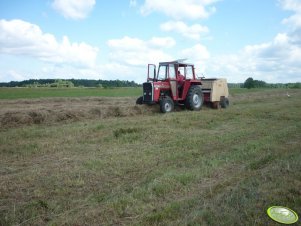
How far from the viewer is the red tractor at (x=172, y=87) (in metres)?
15.3

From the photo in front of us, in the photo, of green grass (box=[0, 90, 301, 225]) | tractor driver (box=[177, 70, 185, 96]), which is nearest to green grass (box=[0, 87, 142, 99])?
tractor driver (box=[177, 70, 185, 96])

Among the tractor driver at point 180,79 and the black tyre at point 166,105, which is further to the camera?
the tractor driver at point 180,79

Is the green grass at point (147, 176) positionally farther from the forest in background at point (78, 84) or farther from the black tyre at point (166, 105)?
the forest in background at point (78, 84)

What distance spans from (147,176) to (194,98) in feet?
36.3

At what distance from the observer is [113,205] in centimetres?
461

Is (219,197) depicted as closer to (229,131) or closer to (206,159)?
(206,159)

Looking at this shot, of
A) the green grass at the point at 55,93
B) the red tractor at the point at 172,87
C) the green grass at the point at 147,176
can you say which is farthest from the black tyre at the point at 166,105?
the green grass at the point at 55,93

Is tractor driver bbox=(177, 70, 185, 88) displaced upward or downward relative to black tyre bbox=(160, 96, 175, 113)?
upward

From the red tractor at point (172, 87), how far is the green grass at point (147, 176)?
206 inches

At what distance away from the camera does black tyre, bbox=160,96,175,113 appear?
15.2 m

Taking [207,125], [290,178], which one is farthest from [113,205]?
[207,125]

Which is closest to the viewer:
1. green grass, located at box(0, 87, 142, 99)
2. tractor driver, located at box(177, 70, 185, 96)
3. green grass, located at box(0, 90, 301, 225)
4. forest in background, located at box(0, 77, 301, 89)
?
green grass, located at box(0, 90, 301, 225)

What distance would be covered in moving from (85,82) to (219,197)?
7492 cm

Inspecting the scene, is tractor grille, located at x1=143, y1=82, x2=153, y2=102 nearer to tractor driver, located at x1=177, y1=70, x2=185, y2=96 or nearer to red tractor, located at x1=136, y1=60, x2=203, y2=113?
red tractor, located at x1=136, y1=60, x2=203, y2=113
